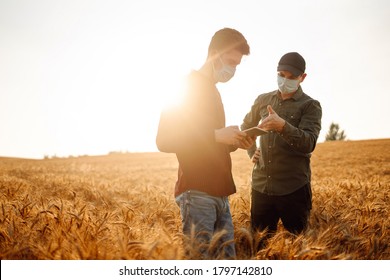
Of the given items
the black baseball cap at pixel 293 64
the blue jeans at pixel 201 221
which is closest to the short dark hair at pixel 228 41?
the black baseball cap at pixel 293 64

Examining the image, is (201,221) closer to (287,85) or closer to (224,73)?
(224,73)

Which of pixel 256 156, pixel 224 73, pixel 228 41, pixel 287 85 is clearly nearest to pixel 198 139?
pixel 224 73

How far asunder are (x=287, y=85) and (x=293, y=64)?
221 mm

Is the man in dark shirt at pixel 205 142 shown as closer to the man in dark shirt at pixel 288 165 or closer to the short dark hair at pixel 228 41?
the short dark hair at pixel 228 41

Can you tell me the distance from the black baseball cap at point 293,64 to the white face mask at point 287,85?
0.30 feet

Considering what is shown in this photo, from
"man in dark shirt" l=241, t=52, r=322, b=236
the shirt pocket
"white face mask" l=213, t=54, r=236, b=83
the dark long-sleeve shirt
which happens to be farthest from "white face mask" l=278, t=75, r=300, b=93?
the dark long-sleeve shirt

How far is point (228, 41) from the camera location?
2.48 metres

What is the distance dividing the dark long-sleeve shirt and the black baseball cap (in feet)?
3.77

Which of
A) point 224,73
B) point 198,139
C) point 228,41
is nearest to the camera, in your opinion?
point 198,139

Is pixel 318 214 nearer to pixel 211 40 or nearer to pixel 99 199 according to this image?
pixel 211 40

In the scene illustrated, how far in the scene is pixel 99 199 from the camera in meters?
5.98

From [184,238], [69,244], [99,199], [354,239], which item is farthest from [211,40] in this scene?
[99,199]

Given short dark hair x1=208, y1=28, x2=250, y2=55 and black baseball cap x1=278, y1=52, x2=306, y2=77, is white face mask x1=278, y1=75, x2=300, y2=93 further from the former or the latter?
short dark hair x1=208, y1=28, x2=250, y2=55

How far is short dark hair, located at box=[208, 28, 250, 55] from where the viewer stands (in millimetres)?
2473
